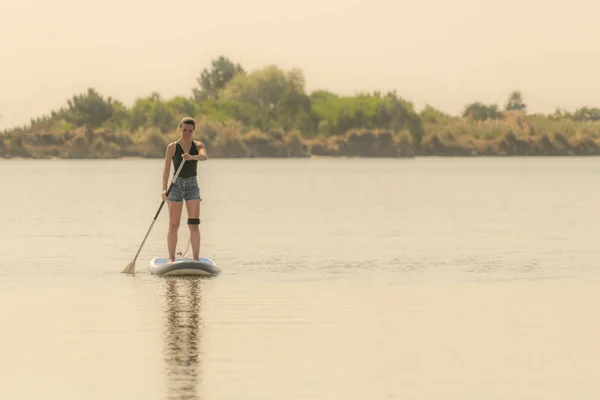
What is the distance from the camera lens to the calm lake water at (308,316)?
1143 cm

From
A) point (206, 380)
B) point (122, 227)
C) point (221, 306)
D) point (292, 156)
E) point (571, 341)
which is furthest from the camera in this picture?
point (292, 156)

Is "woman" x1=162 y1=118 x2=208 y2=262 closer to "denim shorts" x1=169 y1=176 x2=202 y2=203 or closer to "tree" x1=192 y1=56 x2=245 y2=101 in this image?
"denim shorts" x1=169 y1=176 x2=202 y2=203

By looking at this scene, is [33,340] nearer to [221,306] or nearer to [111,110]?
[221,306]

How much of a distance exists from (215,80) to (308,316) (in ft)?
594

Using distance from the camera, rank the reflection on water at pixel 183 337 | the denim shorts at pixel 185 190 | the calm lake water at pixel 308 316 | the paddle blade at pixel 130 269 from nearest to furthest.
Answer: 1. the reflection on water at pixel 183 337
2. the calm lake water at pixel 308 316
3. the denim shorts at pixel 185 190
4. the paddle blade at pixel 130 269

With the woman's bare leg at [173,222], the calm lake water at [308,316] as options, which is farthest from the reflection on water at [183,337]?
the woman's bare leg at [173,222]

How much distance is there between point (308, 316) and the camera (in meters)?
15.5

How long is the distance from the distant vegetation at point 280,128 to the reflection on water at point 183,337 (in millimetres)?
146387

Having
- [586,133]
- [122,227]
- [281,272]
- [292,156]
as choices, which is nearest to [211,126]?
[292,156]

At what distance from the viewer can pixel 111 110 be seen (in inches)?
7131

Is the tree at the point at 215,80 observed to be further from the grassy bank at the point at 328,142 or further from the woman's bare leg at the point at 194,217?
the woman's bare leg at the point at 194,217

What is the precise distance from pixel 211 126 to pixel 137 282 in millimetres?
147061

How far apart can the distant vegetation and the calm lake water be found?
138 m

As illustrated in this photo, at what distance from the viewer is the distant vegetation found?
171250mm
